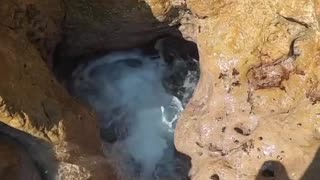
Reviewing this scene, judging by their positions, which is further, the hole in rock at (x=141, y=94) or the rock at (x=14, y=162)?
the hole in rock at (x=141, y=94)

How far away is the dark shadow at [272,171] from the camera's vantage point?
3984 mm

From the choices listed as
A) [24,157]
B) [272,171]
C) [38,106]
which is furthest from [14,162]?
[272,171]

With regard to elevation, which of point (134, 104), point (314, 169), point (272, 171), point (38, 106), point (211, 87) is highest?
point (38, 106)

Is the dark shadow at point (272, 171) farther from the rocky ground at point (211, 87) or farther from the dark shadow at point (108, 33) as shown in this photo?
the dark shadow at point (108, 33)

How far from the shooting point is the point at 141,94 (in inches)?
230

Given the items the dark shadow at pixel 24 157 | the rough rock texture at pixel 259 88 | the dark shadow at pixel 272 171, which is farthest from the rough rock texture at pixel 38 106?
the dark shadow at pixel 272 171

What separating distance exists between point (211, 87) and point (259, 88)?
0.49m

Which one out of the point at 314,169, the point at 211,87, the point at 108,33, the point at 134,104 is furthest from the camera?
the point at 134,104

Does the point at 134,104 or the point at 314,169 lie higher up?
the point at 314,169

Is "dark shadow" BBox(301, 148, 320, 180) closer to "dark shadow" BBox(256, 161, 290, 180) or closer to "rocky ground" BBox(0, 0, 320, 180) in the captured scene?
"rocky ground" BBox(0, 0, 320, 180)

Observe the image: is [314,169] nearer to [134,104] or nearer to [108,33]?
[108,33]

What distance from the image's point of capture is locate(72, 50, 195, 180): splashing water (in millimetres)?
5375

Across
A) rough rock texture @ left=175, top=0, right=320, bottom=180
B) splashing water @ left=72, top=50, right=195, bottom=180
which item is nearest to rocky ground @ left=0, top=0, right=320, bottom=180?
rough rock texture @ left=175, top=0, right=320, bottom=180

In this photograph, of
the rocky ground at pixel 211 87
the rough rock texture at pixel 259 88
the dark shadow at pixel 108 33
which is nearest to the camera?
the rocky ground at pixel 211 87
